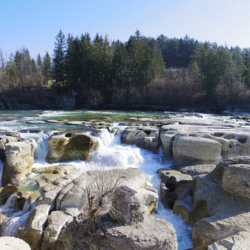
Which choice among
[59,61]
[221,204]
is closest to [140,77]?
[59,61]

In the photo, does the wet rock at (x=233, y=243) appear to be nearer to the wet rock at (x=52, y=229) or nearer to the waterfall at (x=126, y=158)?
the wet rock at (x=52, y=229)

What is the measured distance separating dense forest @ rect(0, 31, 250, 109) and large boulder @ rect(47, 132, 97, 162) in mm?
25459

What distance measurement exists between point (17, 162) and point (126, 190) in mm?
8693

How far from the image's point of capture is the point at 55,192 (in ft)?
26.0

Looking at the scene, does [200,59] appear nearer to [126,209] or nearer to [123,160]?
[123,160]

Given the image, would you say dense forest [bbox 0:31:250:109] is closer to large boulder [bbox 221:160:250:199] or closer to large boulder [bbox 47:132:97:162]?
large boulder [bbox 47:132:97:162]

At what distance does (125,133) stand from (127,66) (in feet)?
87.1

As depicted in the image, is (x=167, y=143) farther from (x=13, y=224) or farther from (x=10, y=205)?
(x=13, y=224)

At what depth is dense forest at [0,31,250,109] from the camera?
38.5 m

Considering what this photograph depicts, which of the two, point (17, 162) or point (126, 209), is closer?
point (126, 209)

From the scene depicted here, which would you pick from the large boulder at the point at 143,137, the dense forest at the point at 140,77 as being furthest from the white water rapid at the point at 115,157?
the dense forest at the point at 140,77

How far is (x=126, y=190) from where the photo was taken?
13.6ft

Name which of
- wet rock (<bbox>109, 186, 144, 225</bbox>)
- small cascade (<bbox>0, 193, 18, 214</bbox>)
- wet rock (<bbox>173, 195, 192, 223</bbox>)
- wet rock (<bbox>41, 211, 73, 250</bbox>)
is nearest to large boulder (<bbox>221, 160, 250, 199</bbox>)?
wet rock (<bbox>173, 195, 192, 223</bbox>)

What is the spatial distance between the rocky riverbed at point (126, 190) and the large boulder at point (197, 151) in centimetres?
4
